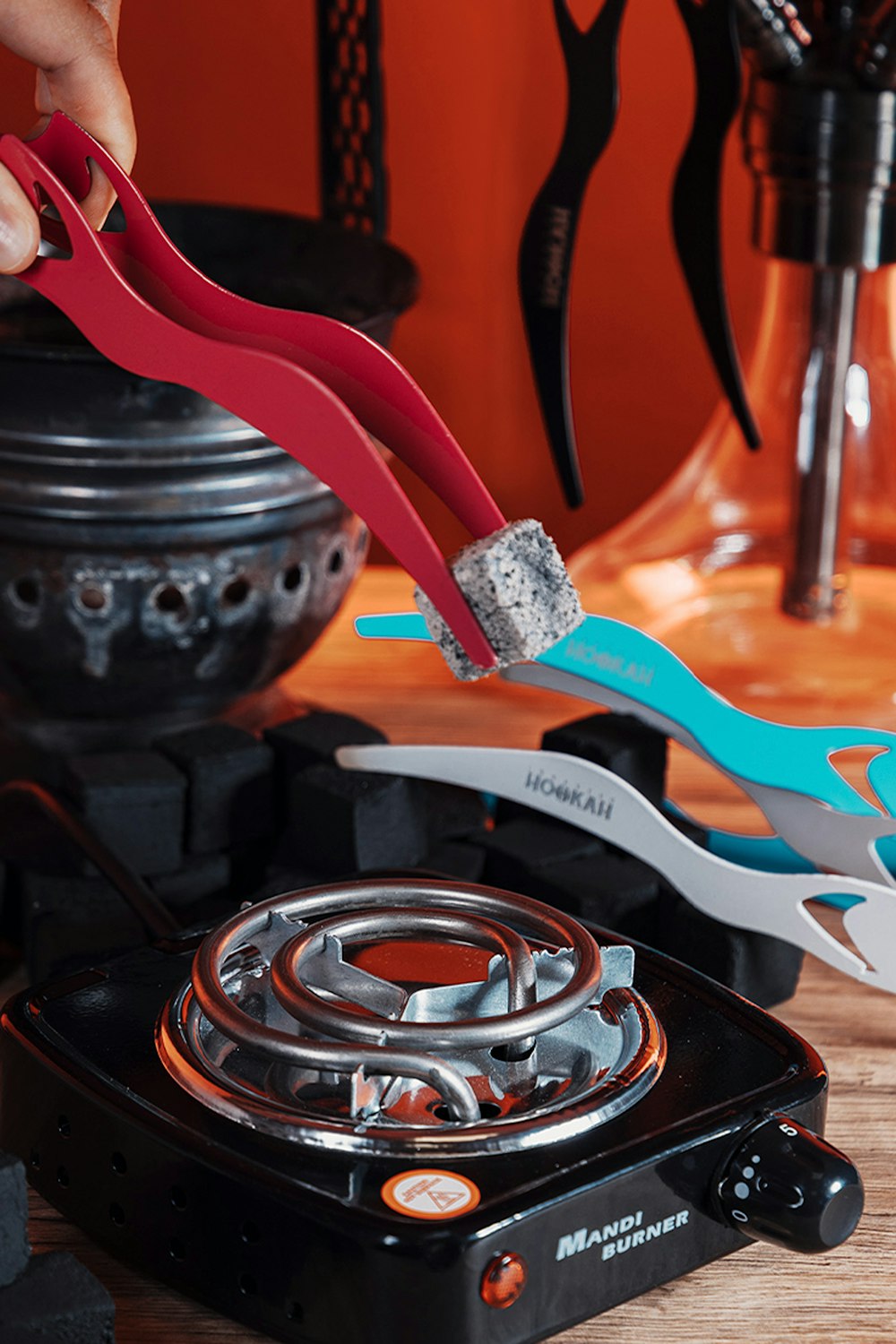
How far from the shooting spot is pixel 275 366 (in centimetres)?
46

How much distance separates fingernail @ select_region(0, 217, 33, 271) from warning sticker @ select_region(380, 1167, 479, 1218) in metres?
0.29

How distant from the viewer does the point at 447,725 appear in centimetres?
95

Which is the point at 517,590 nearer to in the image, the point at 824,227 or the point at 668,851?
the point at 668,851

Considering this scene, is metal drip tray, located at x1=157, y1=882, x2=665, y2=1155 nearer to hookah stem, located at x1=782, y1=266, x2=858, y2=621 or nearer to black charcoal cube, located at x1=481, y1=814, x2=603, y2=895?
black charcoal cube, located at x1=481, y1=814, x2=603, y2=895

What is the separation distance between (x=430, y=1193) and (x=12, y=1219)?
106 millimetres

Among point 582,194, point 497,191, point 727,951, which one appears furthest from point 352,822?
point 497,191

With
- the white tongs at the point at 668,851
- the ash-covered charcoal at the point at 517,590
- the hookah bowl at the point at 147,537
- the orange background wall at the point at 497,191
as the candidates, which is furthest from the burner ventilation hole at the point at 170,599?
the orange background wall at the point at 497,191

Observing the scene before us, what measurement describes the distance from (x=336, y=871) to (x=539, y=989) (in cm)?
18

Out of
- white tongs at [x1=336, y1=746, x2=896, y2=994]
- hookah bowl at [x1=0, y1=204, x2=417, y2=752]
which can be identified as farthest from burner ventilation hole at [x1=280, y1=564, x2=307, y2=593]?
white tongs at [x1=336, y1=746, x2=896, y2=994]

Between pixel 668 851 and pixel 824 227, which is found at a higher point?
pixel 824 227

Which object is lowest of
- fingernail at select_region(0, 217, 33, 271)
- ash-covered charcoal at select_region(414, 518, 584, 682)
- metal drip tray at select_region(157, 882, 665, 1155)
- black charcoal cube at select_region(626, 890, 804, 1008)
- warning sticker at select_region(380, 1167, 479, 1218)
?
black charcoal cube at select_region(626, 890, 804, 1008)

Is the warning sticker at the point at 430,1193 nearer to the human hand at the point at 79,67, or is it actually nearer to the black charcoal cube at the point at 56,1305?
the black charcoal cube at the point at 56,1305

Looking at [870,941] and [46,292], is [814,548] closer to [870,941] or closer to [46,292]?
[870,941]

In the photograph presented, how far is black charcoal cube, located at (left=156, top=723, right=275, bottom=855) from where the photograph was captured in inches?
28.6
